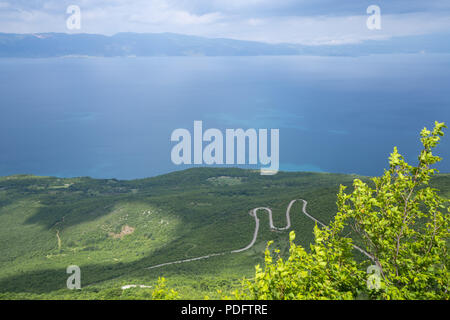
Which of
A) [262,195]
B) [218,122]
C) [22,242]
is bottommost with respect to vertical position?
[22,242]

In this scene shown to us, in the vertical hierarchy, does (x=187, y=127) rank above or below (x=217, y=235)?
above

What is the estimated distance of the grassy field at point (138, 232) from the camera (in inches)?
1351

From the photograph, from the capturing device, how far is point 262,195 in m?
63.8

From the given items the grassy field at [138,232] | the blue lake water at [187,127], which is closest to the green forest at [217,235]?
the grassy field at [138,232]

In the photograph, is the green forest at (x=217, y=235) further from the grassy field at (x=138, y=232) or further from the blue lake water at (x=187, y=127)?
the blue lake water at (x=187, y=127)

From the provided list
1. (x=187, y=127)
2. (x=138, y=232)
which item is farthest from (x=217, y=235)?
(x=187, y=127)

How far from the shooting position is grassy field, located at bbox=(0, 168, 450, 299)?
34.3m

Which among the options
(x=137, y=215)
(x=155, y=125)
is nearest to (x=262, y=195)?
(x=137, y=215)

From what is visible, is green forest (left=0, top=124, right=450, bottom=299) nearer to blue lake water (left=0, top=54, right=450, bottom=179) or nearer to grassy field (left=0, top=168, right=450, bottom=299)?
grassy field (left=0, top=168, right=450, bottom=299)

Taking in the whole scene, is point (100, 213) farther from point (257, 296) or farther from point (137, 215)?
point (257, 296)

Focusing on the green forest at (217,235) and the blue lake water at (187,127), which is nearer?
the green forest at (217,235)

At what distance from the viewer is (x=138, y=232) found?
51938 millimetres

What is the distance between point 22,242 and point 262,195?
4349 cm

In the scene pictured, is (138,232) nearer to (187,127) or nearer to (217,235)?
(217,235)
